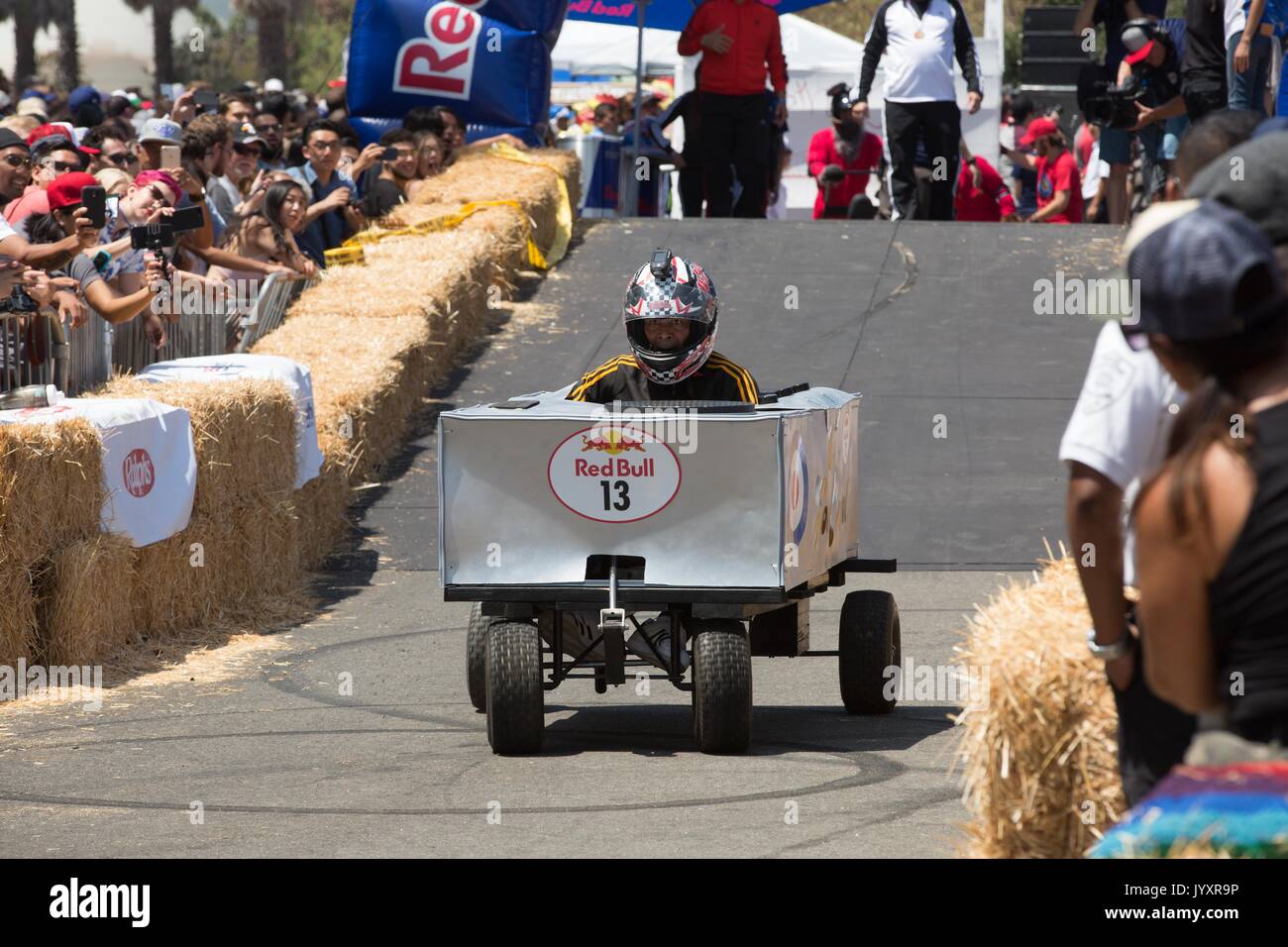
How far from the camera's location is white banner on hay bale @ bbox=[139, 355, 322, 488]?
11.8 metres

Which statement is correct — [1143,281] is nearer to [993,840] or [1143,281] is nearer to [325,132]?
[993,840]

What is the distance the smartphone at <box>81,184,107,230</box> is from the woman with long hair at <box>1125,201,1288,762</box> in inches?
326

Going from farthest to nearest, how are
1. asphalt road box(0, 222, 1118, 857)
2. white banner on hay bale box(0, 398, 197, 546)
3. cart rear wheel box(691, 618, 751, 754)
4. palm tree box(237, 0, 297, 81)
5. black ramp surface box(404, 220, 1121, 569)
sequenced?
palm tree box(237, 0, 297, 81) < black ramp surface box(404, 220, 1121, 569) < white banner on hay bale box(0, 398, 197, 546) < cart rear wheel box(691, 618, 751, 754) < asphalt road box(0, 222, 1118, 857)

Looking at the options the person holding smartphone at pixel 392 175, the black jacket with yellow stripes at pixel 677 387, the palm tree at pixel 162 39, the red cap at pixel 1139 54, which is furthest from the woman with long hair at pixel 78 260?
the palm tree at pixel 162 39

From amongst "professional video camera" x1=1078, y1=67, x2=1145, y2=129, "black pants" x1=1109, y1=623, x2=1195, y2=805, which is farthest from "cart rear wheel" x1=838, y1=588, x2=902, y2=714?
"professional video camera" x1=1078, y1=67, x2=1145, y2=129

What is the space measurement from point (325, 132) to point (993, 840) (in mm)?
12523

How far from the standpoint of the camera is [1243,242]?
318 cm

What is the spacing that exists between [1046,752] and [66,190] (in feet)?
25.0

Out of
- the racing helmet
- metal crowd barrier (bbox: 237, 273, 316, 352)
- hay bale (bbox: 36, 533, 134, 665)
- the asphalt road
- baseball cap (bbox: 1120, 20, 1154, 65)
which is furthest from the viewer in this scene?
the racing helmet

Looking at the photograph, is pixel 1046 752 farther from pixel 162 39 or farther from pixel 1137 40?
pixel 162 39

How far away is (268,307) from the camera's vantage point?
48.4ft

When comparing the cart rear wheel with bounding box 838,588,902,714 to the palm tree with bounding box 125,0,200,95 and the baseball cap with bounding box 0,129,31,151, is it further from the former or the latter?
the palm tree with bounding box 125,0,200,95

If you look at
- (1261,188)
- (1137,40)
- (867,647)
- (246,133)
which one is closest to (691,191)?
(246,133)
